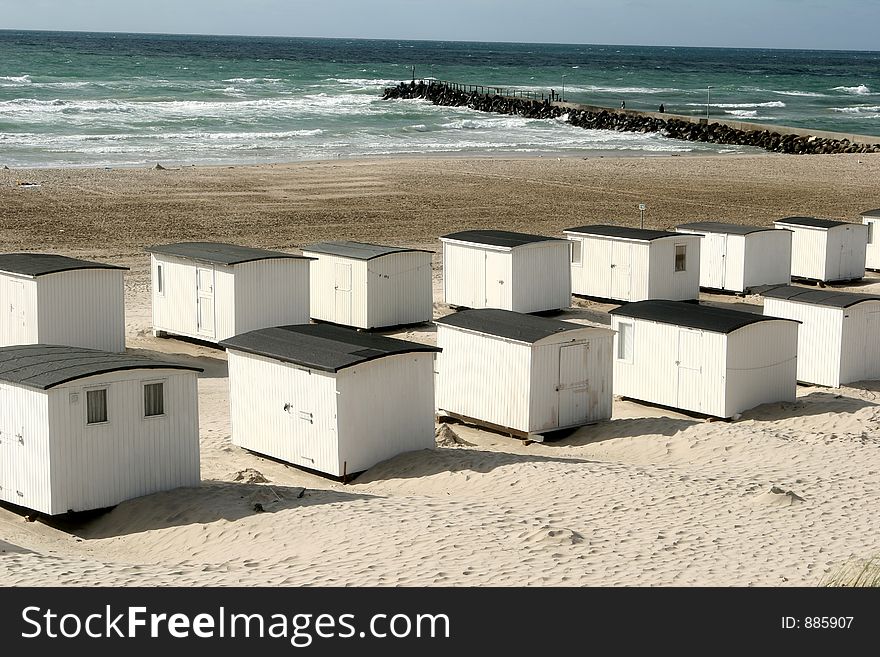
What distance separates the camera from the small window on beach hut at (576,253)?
2736 cm

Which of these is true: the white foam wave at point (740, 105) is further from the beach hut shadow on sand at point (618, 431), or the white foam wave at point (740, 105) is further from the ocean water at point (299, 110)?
the beach hut shadow on sand at point (618, 431)

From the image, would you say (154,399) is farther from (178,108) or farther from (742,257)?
(178,108)

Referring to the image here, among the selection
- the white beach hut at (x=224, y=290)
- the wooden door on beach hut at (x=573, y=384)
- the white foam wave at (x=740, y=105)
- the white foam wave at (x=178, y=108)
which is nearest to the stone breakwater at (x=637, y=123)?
the white foam wave at (x=178, y=108)

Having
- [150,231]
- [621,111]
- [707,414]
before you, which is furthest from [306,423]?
[621,111]

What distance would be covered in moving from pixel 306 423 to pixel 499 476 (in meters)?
2.43

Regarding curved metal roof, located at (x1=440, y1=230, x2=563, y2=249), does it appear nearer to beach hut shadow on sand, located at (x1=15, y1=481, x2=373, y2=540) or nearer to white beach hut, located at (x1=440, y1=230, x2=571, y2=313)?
white beach hut, located at (x1=440, y1=230, x2=571, y2=313)

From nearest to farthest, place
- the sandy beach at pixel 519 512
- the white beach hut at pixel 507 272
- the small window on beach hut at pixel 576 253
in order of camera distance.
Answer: the sandy beach at pixel 519 512 → the white beach hut at pixel 507 272 → the small window on beach hut at pixel 576 253

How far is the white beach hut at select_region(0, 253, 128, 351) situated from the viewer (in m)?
20.2

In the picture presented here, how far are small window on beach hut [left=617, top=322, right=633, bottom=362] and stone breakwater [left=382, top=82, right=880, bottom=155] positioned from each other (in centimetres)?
4528

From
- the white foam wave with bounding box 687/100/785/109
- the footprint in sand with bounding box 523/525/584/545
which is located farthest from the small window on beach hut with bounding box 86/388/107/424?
the white foam wave with bounding box 687/100/785/109

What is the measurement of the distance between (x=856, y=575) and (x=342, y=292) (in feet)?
48.1

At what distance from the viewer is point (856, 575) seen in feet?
36.1

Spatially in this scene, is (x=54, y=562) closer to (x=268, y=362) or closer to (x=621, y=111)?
(x=268, y=362)

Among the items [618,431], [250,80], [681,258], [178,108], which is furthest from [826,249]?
[250,80]
